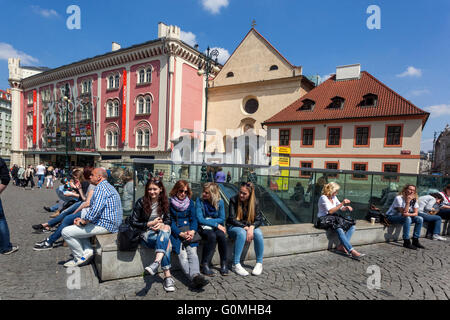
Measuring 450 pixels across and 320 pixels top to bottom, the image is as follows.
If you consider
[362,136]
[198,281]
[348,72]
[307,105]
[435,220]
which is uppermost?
[348,72]

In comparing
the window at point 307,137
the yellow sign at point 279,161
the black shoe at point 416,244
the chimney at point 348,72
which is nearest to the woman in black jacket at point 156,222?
the black shoe at point 416,244

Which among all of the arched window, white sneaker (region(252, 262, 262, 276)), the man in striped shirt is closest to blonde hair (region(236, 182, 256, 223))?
white sneaker (region(252, 262, 262, 276))

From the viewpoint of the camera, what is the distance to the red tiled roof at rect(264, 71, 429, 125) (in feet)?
66.0

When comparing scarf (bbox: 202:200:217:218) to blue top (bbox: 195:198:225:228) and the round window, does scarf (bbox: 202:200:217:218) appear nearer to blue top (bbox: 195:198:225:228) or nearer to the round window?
blue top (bbox: 195:198:225:228)

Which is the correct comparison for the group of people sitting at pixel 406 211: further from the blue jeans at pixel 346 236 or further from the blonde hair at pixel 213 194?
the blonde hair at pixel 213 194

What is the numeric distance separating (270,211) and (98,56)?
33.8m

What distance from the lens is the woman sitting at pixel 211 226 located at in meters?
3.96

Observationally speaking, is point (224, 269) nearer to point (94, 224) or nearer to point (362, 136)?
point (94, 224)

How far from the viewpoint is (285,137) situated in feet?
78.9

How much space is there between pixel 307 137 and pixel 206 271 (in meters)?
21.2

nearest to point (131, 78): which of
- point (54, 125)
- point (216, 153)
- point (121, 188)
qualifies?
point (216, 153)

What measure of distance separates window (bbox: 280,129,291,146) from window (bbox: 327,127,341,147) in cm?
363

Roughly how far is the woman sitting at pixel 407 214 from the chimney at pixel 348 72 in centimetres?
2264

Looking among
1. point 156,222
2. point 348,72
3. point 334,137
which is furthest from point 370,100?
point 156,222
